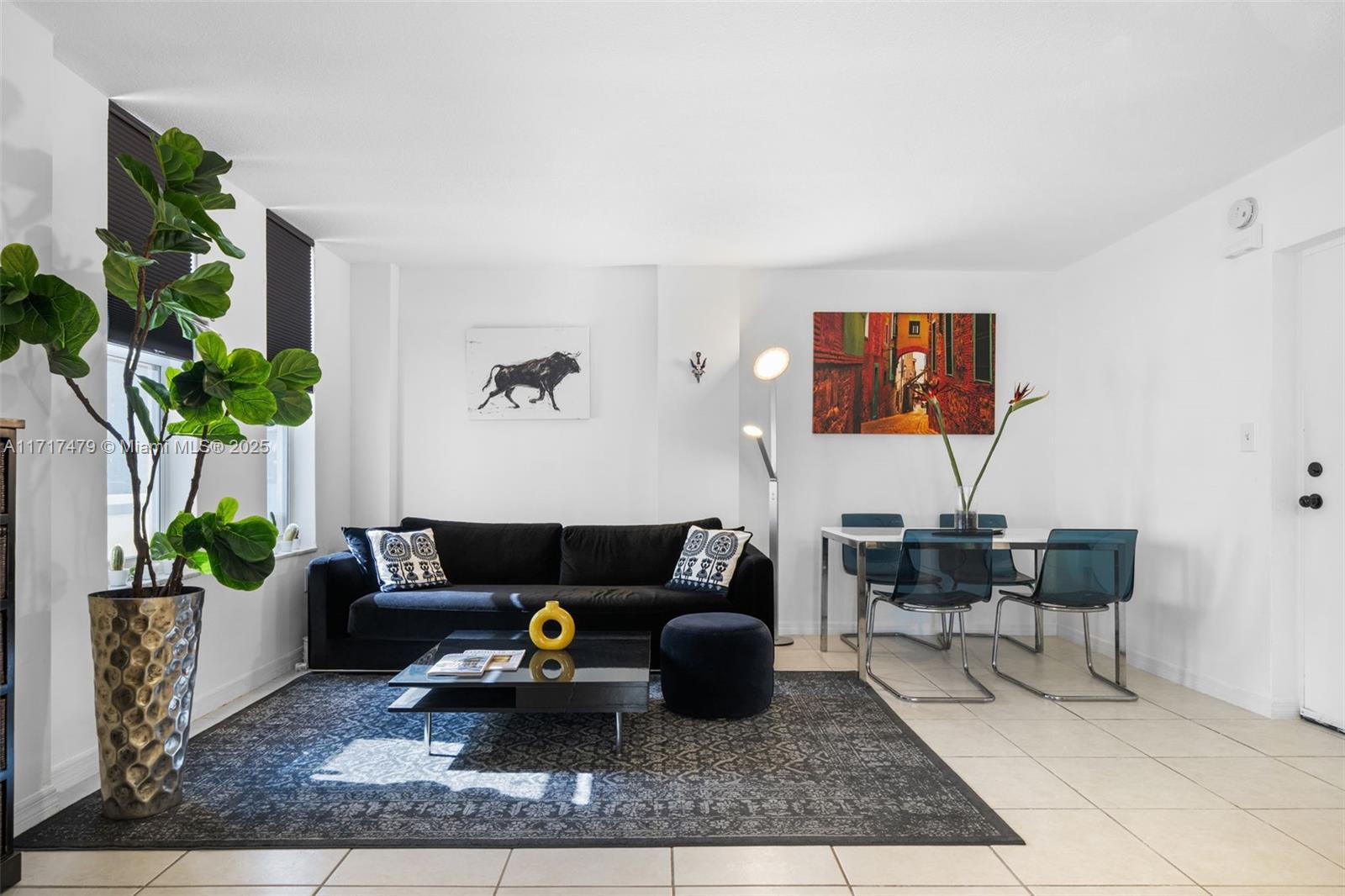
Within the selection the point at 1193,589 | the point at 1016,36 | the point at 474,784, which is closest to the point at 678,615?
the point at 474,784

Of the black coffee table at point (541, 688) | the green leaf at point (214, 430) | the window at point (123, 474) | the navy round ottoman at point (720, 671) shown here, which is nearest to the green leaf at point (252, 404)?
the green leaf at point (214, 430)

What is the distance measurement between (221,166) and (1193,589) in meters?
4.82

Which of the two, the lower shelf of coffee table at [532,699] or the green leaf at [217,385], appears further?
the lower shelf of coffee table at [532,699]

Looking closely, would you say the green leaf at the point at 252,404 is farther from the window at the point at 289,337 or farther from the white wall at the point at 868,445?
the white wall at the point at 868,445

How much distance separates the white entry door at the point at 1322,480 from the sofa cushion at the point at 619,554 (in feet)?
10.4

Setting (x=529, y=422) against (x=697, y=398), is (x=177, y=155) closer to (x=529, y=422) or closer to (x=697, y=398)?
(x=529, y=422)

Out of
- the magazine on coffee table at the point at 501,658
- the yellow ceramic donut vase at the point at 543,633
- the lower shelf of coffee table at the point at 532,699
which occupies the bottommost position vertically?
the lower shelf of coffee table at the point at 532,699

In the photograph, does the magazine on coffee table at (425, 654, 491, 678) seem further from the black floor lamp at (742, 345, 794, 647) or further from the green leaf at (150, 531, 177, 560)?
the black floor lamp at (742, 345, 794, 647)

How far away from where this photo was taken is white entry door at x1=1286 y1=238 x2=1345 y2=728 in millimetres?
3453

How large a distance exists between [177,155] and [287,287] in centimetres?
215

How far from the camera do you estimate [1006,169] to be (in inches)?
146

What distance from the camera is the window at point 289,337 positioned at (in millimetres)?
4375

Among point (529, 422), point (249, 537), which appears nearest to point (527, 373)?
point (529, 422)

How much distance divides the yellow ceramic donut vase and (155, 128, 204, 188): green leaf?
2.16 metres
